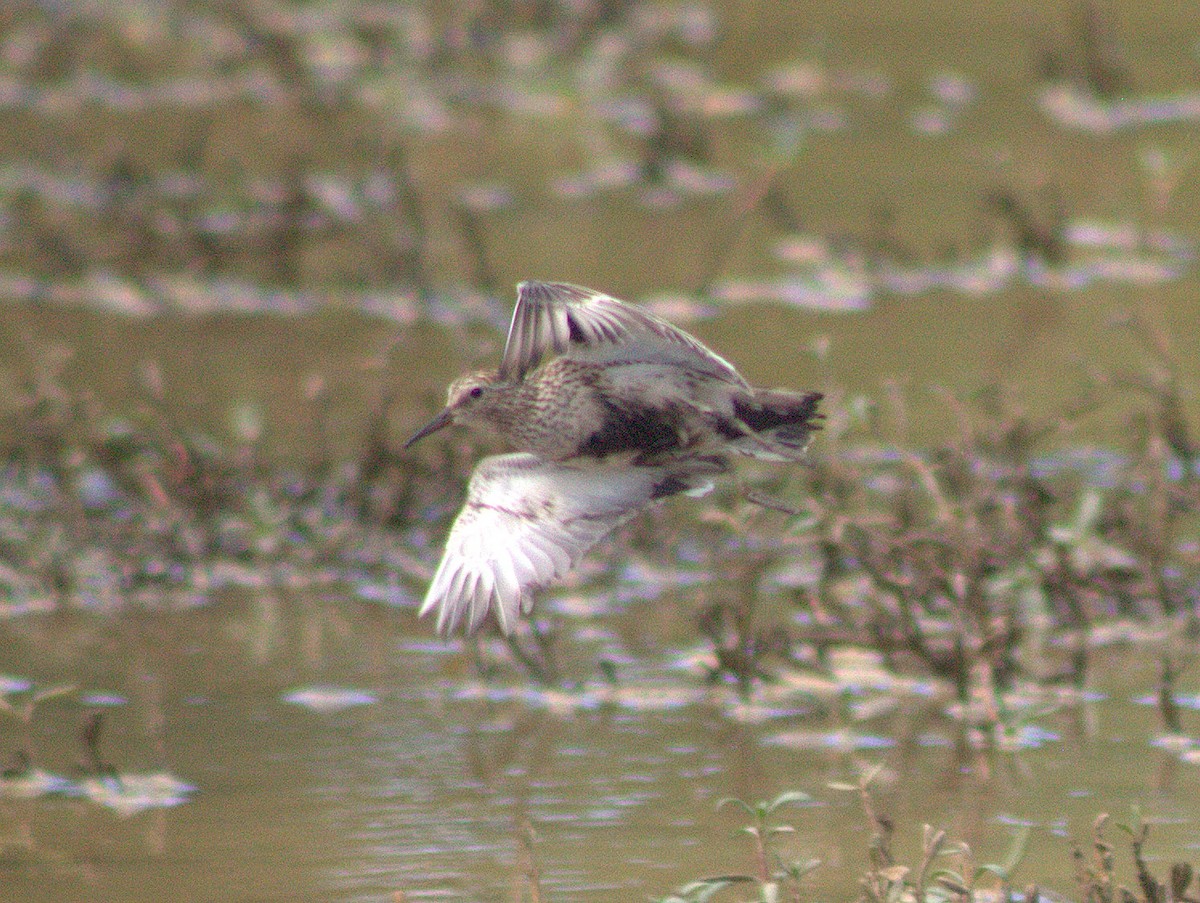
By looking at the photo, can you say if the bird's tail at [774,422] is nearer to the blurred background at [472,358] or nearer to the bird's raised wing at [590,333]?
the bird's raised wing at [590,333]

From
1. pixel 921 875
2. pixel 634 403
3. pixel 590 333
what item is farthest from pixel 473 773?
pixel 921 875

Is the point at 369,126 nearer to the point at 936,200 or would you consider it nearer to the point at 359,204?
the point at 359,204

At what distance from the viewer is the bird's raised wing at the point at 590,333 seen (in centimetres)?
398

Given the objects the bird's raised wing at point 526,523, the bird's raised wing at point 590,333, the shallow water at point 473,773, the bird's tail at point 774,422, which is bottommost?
the shallow water at point 473,773

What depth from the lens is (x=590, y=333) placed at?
13.4 feet

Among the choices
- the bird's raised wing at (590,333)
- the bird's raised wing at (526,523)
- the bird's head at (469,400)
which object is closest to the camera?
the bird's raised wing at (526,523)

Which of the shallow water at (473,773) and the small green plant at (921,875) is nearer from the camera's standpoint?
the small green plant at (921,875)

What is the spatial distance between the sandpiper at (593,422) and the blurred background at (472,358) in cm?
58

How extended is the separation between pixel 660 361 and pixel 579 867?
853 millimetres

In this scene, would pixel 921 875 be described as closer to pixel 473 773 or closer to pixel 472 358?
pixel 473 773

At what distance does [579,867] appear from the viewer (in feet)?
13.6

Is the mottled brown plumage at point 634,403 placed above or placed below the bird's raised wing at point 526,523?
above

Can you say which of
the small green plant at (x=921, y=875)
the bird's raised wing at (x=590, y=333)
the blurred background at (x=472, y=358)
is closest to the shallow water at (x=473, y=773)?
the blurred background at (x=472, y=358)

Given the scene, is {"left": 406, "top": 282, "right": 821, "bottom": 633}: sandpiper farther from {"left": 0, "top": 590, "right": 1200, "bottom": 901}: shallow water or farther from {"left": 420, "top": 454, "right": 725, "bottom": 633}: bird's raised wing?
{"left": 0, "top": 590, "right": 1200, "bottom": 901}: shallow water
